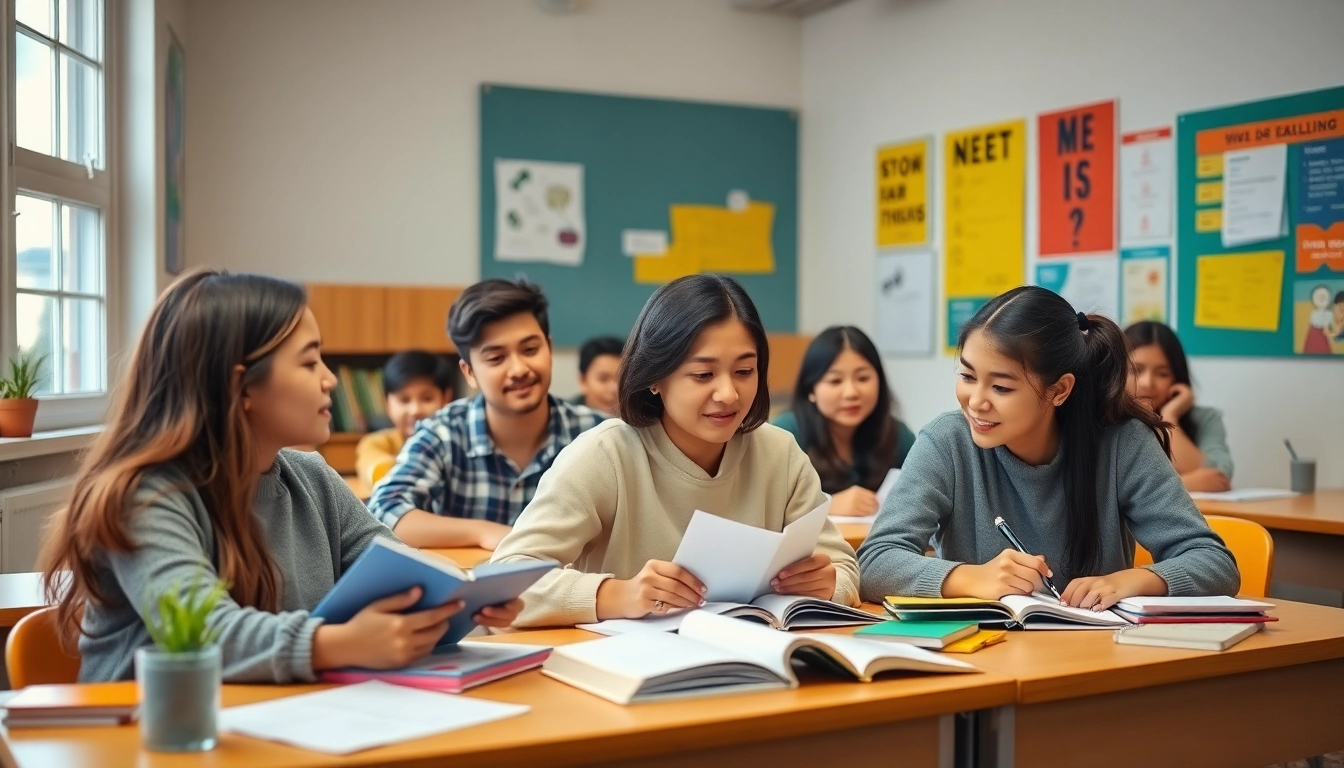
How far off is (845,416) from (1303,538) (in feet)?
4.27

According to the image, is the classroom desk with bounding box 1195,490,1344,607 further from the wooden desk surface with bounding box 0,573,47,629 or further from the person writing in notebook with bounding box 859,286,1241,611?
the wooden desk surface with bounding box 0,573,47,629

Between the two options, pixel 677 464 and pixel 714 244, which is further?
pixel 714 244

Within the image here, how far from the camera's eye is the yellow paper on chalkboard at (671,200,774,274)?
6.32m

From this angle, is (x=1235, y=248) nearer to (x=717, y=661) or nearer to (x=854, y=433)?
(x=854, y=433)

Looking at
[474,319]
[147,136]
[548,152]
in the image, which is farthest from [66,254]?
[548,152]

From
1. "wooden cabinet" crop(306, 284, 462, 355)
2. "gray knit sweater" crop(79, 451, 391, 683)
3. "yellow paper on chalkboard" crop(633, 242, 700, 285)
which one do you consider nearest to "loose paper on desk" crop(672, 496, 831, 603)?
"gray knit sweater" crop(79, 451, 391, 683)

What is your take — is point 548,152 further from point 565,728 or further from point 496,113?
point 565,728

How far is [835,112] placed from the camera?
636cm

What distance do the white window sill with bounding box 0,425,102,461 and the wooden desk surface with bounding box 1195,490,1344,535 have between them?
9.65 feet

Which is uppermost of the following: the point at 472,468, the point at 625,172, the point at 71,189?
the point at 625,172

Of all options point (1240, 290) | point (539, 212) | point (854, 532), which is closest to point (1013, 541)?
point (854, 532)

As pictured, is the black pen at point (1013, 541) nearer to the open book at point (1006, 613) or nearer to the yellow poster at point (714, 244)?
the open book at point (1006, 613)

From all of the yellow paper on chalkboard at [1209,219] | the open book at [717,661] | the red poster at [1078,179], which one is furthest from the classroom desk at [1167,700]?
the red poster at [1078,179]

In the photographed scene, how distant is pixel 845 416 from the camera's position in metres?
3.73
